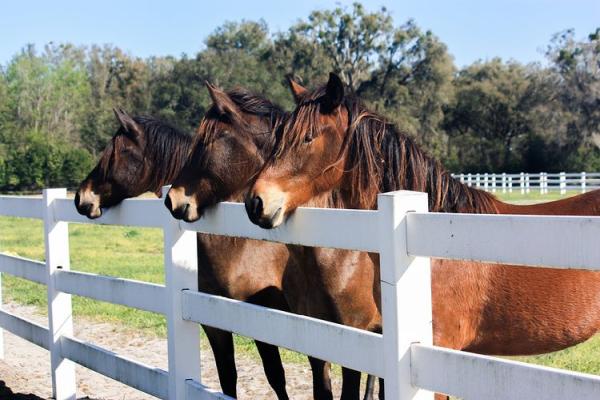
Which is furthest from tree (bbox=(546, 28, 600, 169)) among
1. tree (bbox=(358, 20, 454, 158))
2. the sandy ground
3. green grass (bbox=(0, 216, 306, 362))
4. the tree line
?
the sandy ground

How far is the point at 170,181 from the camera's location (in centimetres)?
537

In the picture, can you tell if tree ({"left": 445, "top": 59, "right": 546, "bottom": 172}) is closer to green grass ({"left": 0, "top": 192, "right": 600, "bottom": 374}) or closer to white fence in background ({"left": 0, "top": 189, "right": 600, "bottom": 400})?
green grass ({"left": 0, "top": 192, "right": 600, "bottom": 374})

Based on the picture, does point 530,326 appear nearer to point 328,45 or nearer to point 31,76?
point 328,45

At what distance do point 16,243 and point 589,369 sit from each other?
49.0 feet

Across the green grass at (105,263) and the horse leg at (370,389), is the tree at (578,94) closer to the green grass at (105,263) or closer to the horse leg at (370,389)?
the green grass at (105,263)

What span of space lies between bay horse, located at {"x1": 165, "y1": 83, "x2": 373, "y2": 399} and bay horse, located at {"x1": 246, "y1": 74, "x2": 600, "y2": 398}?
0.78 m

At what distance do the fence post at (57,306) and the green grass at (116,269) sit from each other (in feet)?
6.16

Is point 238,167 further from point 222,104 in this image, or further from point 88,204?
point 88,204

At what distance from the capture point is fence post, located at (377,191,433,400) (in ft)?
7.73

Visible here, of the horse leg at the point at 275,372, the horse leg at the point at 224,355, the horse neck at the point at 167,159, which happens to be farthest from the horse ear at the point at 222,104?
the horse leg at the point at 275,372

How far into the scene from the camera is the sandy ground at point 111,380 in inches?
216

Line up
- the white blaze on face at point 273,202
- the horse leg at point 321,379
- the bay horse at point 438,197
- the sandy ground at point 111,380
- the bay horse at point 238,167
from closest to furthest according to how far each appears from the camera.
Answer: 1. the white blaze on face at point 273,202
2. the bay horse at point 438,197
3. the horse leg at point 321,379
4. the bay horse at point 238,167
5. the sandy ground at point 111,380

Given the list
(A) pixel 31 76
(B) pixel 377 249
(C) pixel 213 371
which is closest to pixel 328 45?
(A) pixel 31 76

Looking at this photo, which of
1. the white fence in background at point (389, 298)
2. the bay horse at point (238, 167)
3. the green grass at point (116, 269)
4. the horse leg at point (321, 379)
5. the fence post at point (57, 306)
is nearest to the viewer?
the white fence in background at point (389, 298)
